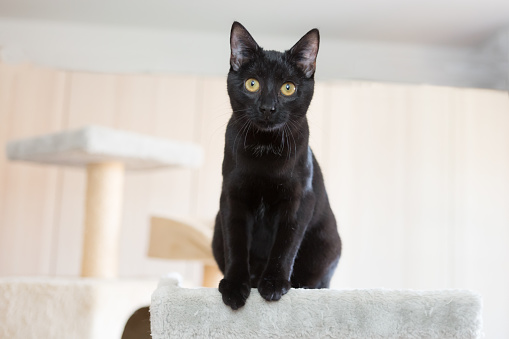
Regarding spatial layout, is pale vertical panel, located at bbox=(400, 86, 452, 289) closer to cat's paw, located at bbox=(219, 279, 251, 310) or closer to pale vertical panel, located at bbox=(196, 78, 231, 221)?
pale vertical panel, located at bbox=(196, 78, 231, 221)

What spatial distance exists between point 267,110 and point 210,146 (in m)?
2.26

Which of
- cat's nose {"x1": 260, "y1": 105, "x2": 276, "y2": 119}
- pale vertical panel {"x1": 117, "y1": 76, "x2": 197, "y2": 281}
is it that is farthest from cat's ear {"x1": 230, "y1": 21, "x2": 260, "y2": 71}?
pale vertical panel {"x1": 117, "y1": 76, "x2": 197, "y2": 281}

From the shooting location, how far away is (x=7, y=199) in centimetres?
298

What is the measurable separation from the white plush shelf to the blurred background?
1.38 m

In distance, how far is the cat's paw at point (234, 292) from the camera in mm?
799

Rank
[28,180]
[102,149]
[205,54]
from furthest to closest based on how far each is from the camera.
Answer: [205,54]
[28,180]
[102,149]

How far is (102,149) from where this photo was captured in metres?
1.81

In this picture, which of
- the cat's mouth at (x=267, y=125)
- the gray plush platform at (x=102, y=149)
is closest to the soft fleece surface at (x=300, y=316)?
the cat's mouth at (x=267, y=125)

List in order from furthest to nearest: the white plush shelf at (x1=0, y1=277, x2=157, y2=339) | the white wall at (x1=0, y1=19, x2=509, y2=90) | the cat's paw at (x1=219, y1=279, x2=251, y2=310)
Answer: the white wall at (x1=0, y1=19, x2=509, y2=90)
the white plush shelf at (x1=0, y1=277, x2=157, y2=339)
the cat's paw at (x1=219, y1=279, x2=251, y2=310)

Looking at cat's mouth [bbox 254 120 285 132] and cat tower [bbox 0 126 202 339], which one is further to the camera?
cat tower [bbox 0 126 202 339]

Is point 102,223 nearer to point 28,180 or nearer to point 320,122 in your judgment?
point 28,180

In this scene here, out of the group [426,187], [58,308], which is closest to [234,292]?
[58,308]

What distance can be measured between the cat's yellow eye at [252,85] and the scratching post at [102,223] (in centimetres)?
125

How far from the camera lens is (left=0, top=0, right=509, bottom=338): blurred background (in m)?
2.97
